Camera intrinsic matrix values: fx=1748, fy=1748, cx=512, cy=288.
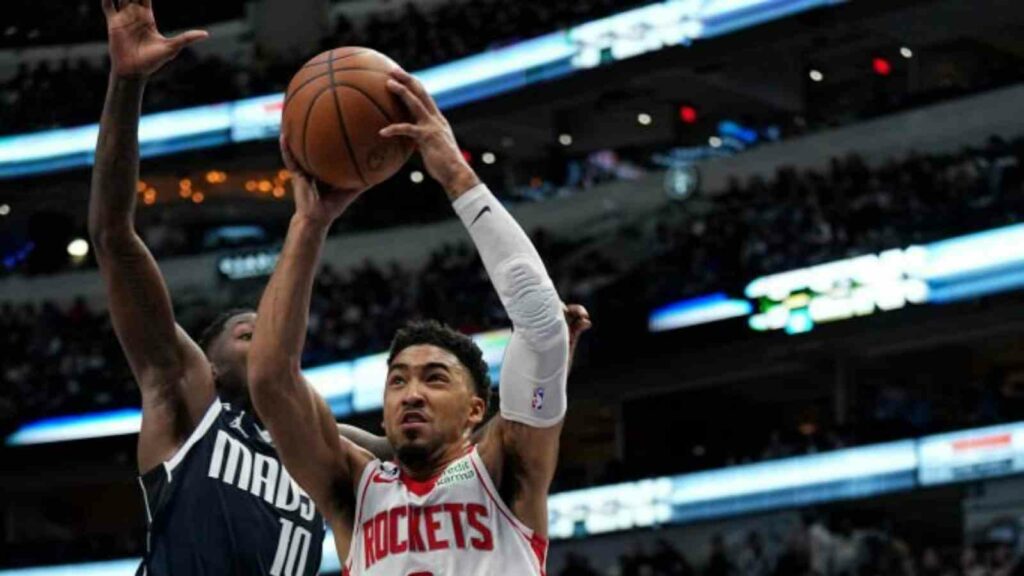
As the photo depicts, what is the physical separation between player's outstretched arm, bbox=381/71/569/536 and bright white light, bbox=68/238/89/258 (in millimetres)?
30817

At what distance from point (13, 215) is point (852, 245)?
66.7 feet

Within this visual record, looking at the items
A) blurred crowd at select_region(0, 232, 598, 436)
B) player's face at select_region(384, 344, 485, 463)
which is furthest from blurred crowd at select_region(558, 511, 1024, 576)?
player's face at select_region(384, 344, 485, 463)

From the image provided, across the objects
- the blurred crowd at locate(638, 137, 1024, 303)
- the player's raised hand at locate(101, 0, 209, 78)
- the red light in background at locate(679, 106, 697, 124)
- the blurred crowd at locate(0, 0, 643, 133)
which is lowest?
the player's raised hand at locate(101, 0, 209, 78)

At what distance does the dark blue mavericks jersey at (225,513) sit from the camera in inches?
203

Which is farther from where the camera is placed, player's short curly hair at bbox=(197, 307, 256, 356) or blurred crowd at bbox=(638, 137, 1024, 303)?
blurred crowd at bbox=(638, 137, 1024, 303)

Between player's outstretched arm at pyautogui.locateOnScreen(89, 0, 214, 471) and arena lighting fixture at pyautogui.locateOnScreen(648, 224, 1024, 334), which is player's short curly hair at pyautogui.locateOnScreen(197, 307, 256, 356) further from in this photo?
arena lighting fixture at pyautogui.locateOnScreen(648, 224, 1024, 334)

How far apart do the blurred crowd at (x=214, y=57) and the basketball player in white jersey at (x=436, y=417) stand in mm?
23763

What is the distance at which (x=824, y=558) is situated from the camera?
61.0ft

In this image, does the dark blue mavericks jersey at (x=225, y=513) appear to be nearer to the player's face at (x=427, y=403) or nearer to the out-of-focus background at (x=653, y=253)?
the player's face at (x=427, y=403)

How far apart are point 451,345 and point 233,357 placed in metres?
1.05

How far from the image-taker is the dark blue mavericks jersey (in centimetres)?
516

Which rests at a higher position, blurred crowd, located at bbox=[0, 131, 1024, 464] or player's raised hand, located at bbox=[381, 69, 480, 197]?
blurred crowd, located at bbox=[0, 131, 1024, 464]

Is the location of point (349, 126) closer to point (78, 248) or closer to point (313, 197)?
point (313, 197)

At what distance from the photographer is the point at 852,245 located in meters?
21.9
